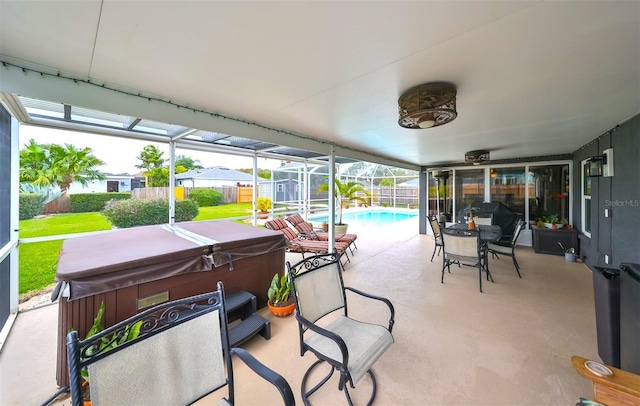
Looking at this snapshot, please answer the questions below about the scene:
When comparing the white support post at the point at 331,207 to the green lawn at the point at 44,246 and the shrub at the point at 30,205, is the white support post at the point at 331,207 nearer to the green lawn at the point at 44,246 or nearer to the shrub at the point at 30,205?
the green lawn at the point at 44,246

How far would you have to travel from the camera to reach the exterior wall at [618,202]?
2.75 meters

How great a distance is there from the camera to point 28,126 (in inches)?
114

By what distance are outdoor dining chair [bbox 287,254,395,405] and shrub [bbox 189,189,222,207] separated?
5.35 meters

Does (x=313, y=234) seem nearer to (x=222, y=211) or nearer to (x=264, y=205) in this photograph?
(x=264, y=205)

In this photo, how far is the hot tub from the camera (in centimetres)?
170

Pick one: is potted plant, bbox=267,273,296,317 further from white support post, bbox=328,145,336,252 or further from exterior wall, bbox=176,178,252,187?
exterior wall, bbox=176,178,252,187

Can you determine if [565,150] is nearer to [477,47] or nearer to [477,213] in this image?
[477,213]

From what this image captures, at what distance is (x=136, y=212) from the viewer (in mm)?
4539

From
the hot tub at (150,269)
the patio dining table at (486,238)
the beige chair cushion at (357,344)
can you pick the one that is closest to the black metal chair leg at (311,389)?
the beige chair cushion at (357,344)

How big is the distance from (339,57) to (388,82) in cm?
58

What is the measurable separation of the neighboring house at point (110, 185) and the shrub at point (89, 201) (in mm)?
77

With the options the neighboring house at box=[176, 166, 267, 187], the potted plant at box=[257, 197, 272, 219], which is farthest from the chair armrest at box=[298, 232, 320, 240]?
the neighboring house at box=[176, 166, 267, 187]

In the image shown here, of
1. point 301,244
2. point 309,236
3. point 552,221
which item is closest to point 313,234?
point 309,236

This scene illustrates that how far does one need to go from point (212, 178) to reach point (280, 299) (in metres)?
5.21
